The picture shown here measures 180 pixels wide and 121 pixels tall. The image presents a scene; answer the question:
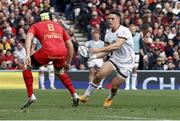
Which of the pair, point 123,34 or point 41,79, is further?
point 41,79

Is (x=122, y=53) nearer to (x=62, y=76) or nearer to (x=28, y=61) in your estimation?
(x=62, y=76)

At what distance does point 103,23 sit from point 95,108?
592 inches

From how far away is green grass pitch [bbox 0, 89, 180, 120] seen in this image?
46.7 ft

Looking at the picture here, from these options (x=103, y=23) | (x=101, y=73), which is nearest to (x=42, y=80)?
(x=103, y=23)

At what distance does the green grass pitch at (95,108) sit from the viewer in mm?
14249

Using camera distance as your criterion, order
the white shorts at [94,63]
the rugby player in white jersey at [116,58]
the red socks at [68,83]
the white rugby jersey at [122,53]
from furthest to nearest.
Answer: the white shorts at [94,63] → the white rugby jersey at [122,53] → the rugby player in white jersey at [116,58] → the red socks at [68,83]

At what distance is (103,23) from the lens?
3152 centimetres

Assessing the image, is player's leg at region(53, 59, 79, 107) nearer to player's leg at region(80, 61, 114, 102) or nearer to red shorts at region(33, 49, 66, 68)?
red shorts at region(33, 49, 66, 68)

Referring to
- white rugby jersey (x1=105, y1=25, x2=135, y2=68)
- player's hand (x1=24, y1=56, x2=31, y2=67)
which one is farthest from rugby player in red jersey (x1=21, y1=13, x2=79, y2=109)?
white rugby jersey (x1=105, y1=25, x2=135, y2=68)

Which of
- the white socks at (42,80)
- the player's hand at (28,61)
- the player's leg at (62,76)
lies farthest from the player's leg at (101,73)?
the white socks at (42,80)

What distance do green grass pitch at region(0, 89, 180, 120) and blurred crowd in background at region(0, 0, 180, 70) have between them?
7.08 m

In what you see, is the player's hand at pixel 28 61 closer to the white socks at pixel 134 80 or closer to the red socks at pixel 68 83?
the red socks at pixel 68 83

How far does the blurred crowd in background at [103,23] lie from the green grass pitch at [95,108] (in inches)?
279

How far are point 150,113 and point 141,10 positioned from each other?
17711 mm
